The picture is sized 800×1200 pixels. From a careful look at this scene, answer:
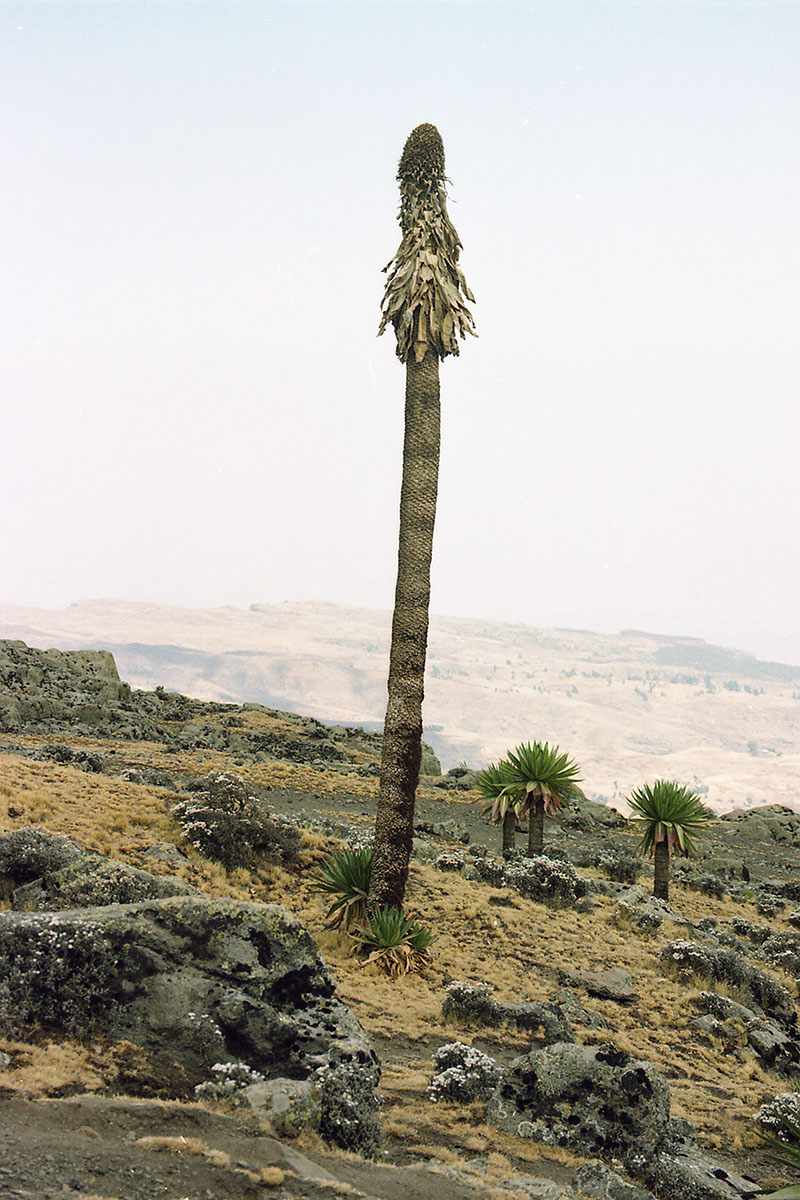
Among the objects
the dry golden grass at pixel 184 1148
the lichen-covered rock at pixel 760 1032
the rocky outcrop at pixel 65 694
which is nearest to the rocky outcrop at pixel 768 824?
the lichen-covered rock at pixel 760 1032

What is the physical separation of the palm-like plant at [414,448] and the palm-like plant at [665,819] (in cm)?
1081

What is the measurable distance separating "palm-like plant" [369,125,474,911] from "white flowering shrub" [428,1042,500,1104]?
4.99m

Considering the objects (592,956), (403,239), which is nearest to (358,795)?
(592,956)

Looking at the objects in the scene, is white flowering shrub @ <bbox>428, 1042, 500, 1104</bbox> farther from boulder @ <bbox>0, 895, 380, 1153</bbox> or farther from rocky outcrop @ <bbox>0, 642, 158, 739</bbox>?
rocky outcrop @ <bbox>0, 642, 158, 739</bbox>

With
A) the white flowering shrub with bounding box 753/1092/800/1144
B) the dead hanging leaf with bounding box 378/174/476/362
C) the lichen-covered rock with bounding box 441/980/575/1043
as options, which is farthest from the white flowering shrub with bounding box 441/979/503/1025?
the dead hanging leaf with bounding box 378/174/476/362

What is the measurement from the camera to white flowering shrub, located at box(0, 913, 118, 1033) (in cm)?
680

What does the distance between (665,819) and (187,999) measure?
1848 centimetres

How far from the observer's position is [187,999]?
7180 millimetres

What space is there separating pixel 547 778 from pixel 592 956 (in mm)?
6734

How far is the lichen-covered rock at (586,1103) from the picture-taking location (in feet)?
28.5

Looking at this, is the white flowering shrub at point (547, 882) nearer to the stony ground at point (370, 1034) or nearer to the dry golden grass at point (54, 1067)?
the stony ground at point (370, 1034)

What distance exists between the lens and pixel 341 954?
14086 millimetres

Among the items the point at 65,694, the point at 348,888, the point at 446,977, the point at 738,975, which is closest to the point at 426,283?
the point at 348,888

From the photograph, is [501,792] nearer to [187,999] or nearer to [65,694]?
[187,999]
